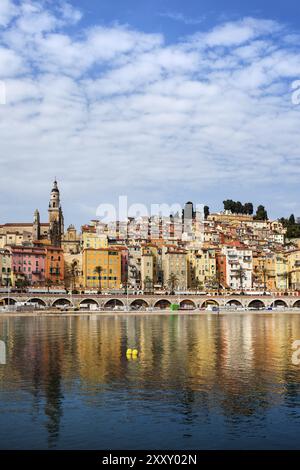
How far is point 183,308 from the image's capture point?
114 meters

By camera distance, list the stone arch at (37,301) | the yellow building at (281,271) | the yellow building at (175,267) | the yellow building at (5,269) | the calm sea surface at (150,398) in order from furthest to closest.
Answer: the yellow building at (281,271) → the yellow building at (175,267) → the yellow building at (5,269) → the stone arch at (37,301) → the calm sea surface at (150,398)

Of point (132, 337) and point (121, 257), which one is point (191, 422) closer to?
point (132, 337)

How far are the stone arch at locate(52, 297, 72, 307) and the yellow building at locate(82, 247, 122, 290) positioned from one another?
13.8m

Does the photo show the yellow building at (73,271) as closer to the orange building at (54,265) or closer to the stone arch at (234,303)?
the orange building at (54,265)

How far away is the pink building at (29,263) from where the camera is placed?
120375 mm

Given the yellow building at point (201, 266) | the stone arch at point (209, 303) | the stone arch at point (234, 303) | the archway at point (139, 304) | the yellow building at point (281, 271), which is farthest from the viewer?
the yellow building at point (281, 271)

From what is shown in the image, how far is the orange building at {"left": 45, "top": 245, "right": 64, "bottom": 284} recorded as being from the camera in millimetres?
125619

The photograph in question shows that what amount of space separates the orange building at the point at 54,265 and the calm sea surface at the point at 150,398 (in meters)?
82.1

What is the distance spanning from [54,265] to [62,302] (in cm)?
1837

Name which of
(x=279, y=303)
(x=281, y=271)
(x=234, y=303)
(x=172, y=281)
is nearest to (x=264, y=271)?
(x=281, y=271)

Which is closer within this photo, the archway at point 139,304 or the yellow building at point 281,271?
the archway at point 139,304

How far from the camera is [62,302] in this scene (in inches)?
4326

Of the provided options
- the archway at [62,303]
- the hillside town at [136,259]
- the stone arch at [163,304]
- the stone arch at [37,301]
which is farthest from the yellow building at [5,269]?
the stone arch at [163,304]

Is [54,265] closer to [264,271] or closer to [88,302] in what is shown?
[88,302]
